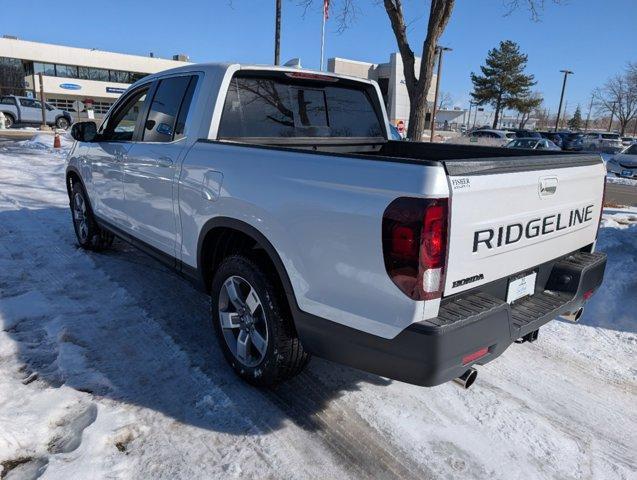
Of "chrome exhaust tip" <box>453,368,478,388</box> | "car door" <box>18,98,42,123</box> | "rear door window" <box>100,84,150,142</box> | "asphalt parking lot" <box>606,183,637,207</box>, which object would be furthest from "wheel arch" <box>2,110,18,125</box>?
"chrome exhaust tip" <box>453,368,478,388</box>

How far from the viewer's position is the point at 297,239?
8.20 feet

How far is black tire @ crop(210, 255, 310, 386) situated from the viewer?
278cm

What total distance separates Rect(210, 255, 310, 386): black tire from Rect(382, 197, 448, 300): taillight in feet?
2.91

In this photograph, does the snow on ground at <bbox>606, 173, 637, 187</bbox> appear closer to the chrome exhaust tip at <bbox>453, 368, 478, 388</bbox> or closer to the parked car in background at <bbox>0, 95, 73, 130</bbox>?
the chrome exhaust tip at <bbox>453, 368, 478, 388</bbox>

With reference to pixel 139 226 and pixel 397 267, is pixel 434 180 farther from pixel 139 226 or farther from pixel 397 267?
pixel 139 226

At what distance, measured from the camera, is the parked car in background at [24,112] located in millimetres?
29922

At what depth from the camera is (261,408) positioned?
2871 mm

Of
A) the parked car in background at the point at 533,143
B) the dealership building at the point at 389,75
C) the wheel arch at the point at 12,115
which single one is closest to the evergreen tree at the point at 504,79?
the dealership building at the point at 389,75

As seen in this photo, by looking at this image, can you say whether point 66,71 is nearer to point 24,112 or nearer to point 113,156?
point 24,112

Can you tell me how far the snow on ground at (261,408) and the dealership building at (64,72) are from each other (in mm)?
53956

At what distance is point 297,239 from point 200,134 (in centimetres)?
135

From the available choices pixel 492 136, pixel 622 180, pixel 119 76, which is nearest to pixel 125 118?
pixel 622 180

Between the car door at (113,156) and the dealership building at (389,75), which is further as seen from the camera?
the dealership building at (389,75)

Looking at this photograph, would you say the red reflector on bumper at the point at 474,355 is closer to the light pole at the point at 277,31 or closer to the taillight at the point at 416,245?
the taillight at the point at 416,245
